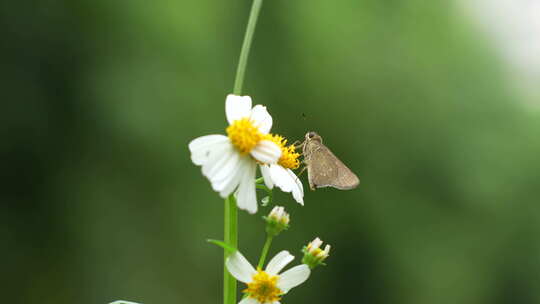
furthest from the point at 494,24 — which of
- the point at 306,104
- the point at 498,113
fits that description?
the point at 306,104

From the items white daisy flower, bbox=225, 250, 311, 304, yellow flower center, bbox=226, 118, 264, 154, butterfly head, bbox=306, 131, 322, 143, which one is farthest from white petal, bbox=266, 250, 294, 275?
butterfly head, bbox=306, 131, 322, 143

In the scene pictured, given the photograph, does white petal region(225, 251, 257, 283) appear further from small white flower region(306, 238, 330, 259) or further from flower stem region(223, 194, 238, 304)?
small white flower region(306, 238, 330, 259)

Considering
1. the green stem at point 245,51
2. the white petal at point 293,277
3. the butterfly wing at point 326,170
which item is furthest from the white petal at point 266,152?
the butterfly wing at point 326,170

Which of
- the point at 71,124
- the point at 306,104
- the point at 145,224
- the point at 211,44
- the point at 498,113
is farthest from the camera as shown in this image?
the point at 498,113

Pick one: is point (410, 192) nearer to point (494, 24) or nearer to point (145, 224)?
point (494, 24)

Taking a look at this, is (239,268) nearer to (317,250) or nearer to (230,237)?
(230,237)

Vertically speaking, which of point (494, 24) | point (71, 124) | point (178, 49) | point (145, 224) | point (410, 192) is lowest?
point (145, 224)
